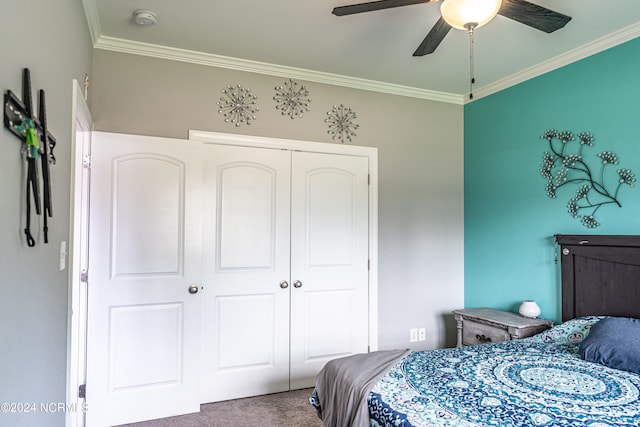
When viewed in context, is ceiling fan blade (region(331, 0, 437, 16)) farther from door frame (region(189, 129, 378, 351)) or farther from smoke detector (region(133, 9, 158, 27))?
door frame (region(189, 129, 378, 351))

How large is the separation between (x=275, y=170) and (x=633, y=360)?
2.55 meters

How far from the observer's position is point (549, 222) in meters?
3.16

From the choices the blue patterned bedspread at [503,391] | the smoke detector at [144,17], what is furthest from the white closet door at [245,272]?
the blue patterned bedspread at [503,391]

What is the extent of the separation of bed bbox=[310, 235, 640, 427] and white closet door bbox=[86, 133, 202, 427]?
116 centimetres

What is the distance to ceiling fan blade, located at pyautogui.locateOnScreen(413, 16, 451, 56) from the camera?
2.00 m

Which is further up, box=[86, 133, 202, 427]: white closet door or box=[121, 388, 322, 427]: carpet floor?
box=[86, 133, 202, 427]: white closet door

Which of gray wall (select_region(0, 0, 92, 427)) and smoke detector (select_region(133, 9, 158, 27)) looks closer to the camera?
gray wall (select_region(0, 0, 92, 427))

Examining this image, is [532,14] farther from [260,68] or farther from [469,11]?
[260,68]

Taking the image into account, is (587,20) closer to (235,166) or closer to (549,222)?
(549,222)

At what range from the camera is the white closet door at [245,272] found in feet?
10.2

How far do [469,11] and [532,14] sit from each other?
365 mm

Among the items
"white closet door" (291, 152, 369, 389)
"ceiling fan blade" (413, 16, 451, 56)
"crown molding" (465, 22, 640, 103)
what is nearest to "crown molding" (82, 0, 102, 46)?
"white closet door" (291, 152, 369, 389)

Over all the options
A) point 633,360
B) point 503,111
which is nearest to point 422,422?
point 633,360

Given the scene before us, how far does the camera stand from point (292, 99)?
3.42 m
